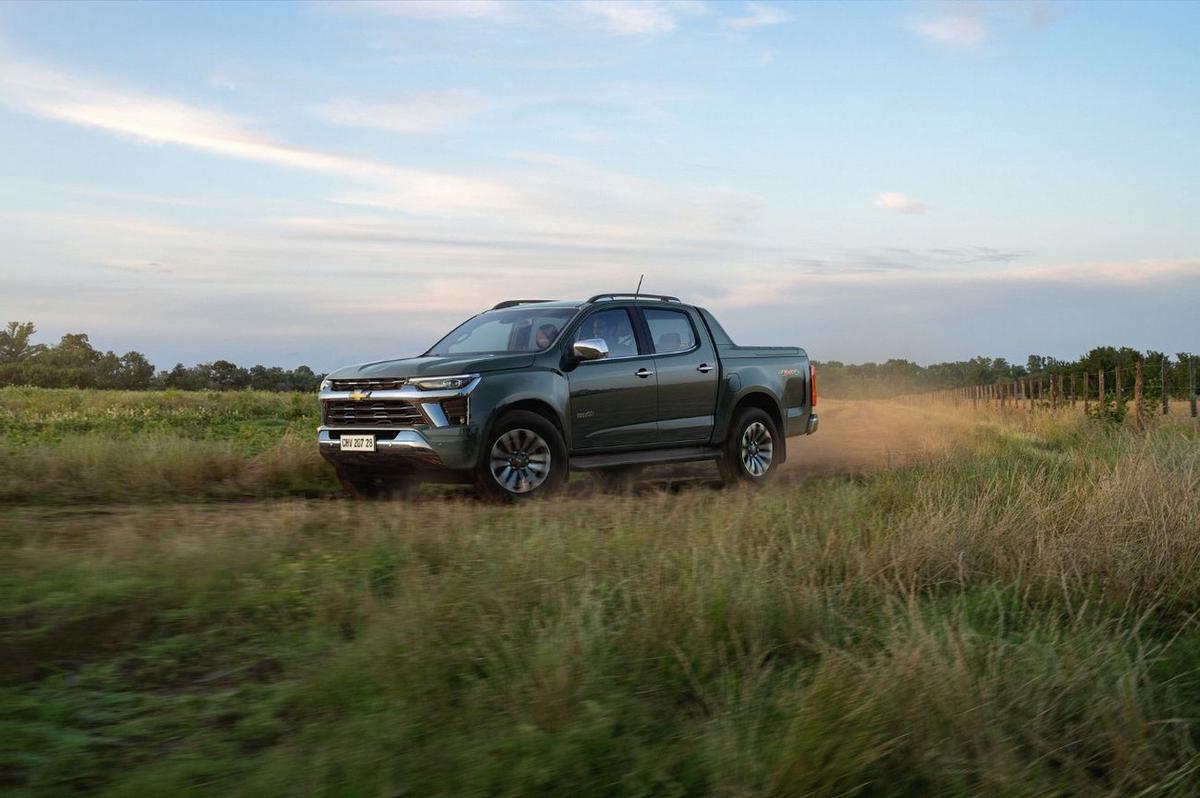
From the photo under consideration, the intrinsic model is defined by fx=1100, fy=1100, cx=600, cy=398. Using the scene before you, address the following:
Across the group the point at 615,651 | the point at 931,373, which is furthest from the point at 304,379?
the point at 931,373

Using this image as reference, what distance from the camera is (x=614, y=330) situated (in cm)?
1132

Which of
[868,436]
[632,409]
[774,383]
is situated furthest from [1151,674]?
[868,436]

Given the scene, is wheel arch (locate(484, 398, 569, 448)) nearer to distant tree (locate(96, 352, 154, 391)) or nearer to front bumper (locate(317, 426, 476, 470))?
front bumper (locate(317, 426, 476, 470))

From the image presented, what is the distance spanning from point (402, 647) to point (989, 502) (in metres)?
5.46

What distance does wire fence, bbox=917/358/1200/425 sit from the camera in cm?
3000

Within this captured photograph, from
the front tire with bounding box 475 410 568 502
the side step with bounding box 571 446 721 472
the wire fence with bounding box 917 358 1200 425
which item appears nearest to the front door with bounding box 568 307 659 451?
the side step with bounding box 571 446 721 472

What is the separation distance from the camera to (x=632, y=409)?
441 inches

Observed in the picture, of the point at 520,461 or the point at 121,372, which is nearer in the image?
the point at 520,461

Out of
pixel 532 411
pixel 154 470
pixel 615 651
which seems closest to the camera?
pixel 615 651

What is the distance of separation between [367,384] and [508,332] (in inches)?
68.3

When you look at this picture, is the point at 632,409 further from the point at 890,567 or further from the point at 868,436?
the point at 868,436

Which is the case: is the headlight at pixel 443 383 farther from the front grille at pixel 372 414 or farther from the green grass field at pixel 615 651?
the green grass field at pixel 615 651

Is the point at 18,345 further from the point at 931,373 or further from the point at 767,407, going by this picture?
the point at 931,373

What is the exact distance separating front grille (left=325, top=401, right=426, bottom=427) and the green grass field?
1.31 m
